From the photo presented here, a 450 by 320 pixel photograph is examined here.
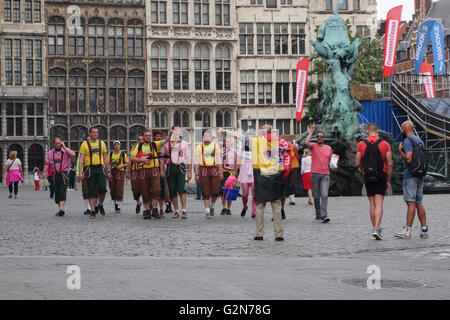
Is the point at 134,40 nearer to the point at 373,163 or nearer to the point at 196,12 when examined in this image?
the point at 196,12

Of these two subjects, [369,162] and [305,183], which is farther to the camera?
[305,183]

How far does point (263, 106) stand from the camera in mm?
60656

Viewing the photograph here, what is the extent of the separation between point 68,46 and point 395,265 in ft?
164

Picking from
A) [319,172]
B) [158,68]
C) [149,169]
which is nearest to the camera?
[319,172]

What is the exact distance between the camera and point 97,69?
190 feet

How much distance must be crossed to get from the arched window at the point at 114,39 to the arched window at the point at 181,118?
5.45 m

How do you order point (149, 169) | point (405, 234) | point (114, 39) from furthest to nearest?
point (114, 39)
point (149, 169)
point (405, 234)

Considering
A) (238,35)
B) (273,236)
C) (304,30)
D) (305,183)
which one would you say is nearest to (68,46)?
(238,35)

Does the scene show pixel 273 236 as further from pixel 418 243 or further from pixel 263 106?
pixel 263 106

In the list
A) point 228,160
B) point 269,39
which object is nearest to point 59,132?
point 269,39

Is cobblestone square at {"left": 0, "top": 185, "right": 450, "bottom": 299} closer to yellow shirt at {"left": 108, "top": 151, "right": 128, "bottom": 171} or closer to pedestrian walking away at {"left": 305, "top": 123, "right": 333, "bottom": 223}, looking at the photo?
pedestrian walking away at {"left": 305, "top": 123, "right": 333, "bottom": 223}

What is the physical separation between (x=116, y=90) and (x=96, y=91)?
1.32 m

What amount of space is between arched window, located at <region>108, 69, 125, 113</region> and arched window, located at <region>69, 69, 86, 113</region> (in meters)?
1.79

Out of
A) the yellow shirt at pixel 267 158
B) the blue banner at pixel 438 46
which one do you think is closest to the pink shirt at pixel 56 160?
the yellow shirt at pixel 267 158
